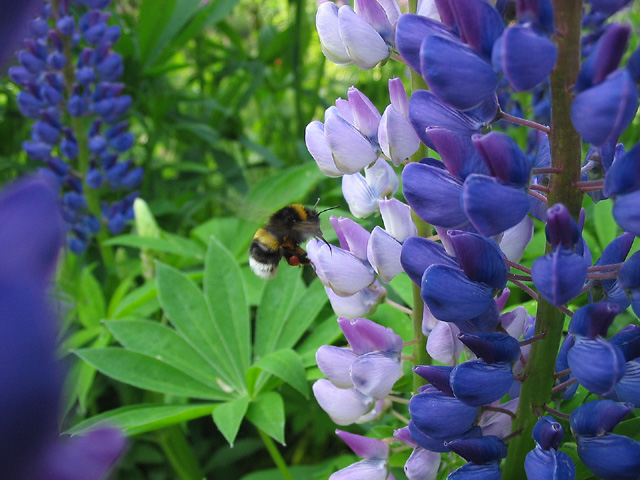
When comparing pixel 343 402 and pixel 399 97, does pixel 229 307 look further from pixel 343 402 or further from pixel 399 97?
pixel 399 97

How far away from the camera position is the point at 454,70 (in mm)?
639

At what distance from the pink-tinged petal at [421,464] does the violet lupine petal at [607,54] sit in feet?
1.72

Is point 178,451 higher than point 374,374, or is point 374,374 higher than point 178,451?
point 374,374

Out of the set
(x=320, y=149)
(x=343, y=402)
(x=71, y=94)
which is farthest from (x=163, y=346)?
(x=71, y=94)

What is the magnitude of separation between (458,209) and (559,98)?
151mm

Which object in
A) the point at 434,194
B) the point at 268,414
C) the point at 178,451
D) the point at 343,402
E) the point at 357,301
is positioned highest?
the point at 434,194

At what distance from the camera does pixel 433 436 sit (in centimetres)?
78

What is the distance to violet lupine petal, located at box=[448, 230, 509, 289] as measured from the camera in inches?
27.6

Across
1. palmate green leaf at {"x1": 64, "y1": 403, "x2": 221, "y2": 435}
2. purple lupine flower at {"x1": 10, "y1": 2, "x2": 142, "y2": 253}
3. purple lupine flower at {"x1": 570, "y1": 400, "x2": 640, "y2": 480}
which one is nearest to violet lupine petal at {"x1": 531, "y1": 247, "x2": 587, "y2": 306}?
purple lupine flower at {"x1": 570, "y1": 400, "x2": 640, "y2": 480}

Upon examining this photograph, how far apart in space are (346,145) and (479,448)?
419 mm

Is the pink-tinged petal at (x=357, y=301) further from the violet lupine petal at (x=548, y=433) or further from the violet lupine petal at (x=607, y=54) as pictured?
the violet lupine petal at (x=607, y=54)

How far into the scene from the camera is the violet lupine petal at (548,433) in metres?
0.72

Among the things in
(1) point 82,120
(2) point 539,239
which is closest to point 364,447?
(2) point 539,239

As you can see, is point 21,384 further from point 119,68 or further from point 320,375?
point 119,68
